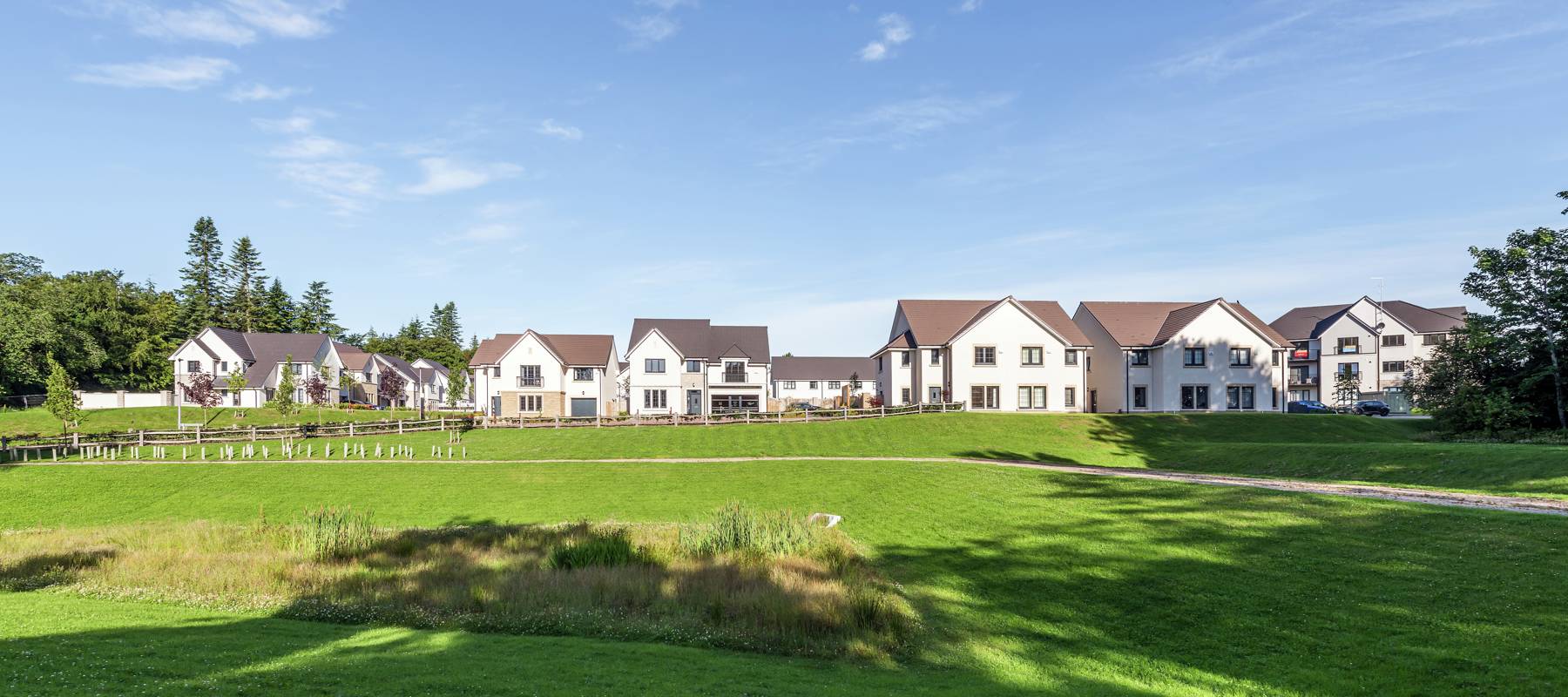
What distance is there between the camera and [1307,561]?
13.8 metres

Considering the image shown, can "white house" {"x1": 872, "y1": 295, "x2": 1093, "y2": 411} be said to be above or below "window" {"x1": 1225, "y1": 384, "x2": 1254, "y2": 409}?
above

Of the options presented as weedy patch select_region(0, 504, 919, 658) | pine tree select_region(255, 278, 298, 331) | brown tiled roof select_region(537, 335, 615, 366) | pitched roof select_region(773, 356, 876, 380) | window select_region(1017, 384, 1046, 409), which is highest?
pine tree select_region(255, 278, 298, 331)

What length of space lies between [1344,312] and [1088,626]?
272ft

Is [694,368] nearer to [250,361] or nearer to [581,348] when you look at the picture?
[581,348]

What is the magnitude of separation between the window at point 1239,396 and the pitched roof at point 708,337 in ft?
120

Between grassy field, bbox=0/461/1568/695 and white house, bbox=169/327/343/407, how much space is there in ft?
238

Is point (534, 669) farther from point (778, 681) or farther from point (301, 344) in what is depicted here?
point (301, 344)

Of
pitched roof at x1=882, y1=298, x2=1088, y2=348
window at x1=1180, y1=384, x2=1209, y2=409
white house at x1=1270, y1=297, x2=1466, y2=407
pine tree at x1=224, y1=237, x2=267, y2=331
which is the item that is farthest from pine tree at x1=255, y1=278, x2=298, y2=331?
white house at x1=1270, y1=297, x2=1466, y2=407

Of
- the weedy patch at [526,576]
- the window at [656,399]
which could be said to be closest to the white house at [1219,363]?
the window at [656,399]

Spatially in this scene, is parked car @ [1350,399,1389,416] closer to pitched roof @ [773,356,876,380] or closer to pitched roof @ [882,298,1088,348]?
pitched roof @ [882,298,1088,348]

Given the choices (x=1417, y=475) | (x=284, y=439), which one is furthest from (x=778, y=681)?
(x=284, y=439)

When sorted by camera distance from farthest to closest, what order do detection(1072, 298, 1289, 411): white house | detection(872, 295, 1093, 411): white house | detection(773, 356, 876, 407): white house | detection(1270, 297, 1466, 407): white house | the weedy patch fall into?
detection(773, 356, 876, 407): white house < detection(1270, 297, 1466, 407): white house < detection(872, 295, 1093, 411): white house < detection(1072, 298, 1289, 411): white house < the weedy patch

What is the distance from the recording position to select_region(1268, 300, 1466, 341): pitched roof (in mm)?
74250

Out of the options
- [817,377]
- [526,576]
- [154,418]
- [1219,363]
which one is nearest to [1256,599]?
[526,576]
